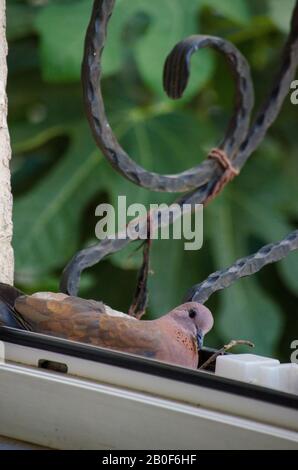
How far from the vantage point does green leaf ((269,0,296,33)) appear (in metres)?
1.75

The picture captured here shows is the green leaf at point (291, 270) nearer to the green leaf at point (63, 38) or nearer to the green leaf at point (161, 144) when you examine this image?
the green leaf at point (161, 144)

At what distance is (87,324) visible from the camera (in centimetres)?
69

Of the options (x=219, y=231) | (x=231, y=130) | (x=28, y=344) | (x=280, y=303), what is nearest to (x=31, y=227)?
(x=219, y=231)

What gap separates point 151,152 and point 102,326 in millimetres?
1102

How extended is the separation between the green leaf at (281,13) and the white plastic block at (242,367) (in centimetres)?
117

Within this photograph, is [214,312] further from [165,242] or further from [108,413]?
[108,413]

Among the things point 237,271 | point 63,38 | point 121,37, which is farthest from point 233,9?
point 237,271

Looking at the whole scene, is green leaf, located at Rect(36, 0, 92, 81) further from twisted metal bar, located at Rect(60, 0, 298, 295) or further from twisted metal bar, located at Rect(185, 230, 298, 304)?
twisted metal bar, located at Rect(185, 230, 298, 304)

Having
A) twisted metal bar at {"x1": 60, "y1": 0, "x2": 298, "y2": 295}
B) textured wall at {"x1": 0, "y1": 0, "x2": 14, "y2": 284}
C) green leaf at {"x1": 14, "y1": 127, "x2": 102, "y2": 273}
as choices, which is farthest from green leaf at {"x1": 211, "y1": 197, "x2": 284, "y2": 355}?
textured wall at {"x1": 0, "y1": 0, "x2": 14, "y2": 284}

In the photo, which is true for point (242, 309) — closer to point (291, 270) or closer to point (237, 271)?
point (291, 270)

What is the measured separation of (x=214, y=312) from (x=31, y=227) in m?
0.38

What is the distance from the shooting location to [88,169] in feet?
5.82

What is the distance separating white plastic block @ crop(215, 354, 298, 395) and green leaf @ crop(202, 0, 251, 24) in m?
1.14

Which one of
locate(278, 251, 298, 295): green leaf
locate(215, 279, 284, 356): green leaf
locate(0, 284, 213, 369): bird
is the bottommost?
locate(0, 284, 213, 369): bird
